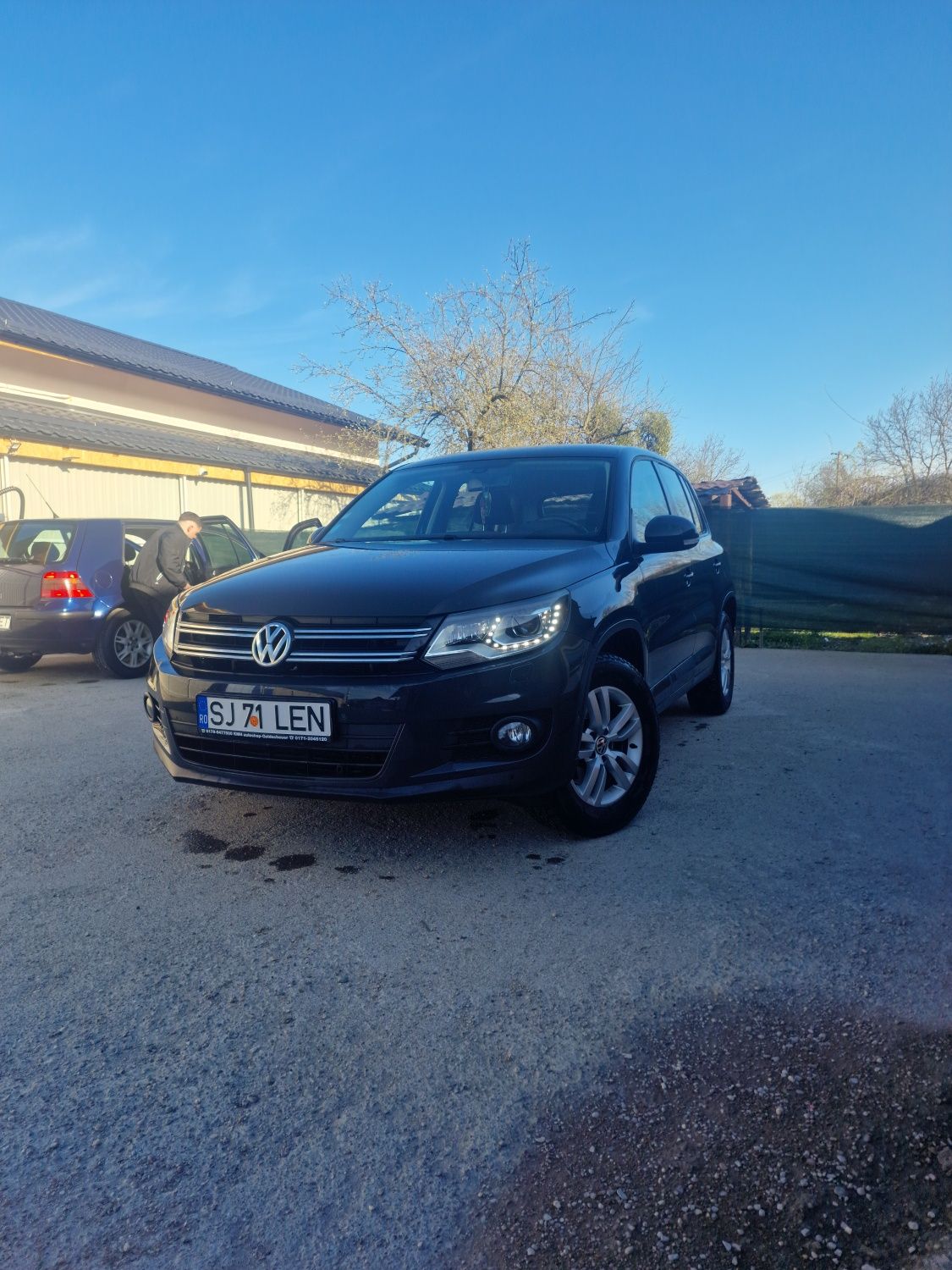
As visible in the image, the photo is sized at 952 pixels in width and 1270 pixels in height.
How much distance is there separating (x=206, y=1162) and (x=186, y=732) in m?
1.85

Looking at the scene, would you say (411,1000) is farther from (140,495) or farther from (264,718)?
(140,495)

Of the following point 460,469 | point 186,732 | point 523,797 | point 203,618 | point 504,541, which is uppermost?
point 460,469

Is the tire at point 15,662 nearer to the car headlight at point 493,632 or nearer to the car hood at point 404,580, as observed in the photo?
the car hood at point 404,580

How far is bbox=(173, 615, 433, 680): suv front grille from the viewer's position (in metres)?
3.06

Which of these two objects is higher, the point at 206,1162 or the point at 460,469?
the point at 460,469

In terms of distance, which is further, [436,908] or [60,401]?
[60,401]

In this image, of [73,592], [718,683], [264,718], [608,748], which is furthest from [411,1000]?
[73,592]

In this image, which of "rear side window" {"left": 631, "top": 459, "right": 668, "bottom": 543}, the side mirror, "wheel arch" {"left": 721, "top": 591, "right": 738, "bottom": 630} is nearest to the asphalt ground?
the side mirror

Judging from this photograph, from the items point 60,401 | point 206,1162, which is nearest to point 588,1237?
point 206,1162

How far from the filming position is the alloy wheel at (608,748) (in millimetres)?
3504

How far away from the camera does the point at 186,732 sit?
342cm

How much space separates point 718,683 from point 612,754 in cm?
263

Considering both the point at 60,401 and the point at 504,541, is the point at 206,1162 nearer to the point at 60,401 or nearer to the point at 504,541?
the point at 504,541

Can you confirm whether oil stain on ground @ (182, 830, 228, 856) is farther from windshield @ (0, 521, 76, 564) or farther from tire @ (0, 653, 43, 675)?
tire @ (0, 653, 43, 675)
